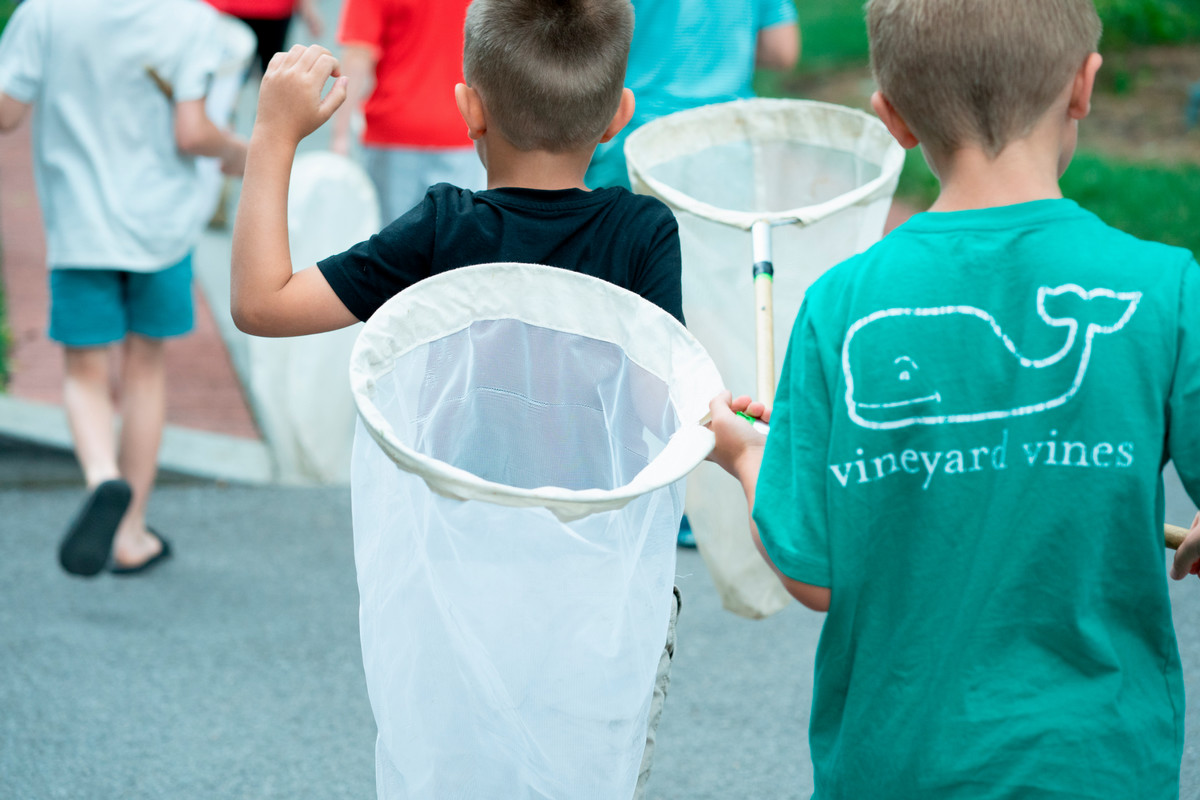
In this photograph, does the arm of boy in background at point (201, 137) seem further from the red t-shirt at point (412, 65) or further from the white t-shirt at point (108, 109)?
the red t-shirt at point (412, 65)

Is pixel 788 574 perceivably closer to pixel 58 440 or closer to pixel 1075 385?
pixel 1075 385

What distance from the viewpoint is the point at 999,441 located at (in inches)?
50.8

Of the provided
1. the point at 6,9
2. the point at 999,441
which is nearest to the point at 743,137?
the point at 999,441

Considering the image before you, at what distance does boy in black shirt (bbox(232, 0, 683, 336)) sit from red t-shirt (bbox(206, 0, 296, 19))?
158 inches

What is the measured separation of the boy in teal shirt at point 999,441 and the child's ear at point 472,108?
62 centimetres

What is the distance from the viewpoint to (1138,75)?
31.6 feet

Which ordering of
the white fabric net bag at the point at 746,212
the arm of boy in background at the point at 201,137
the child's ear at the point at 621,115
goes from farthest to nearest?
the arm of boy in background at the point at 201,137 → the white fabric net bag at the point at 746,212 → the child's ear at the point at 621,115

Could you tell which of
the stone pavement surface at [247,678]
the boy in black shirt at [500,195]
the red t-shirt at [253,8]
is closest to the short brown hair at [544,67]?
the boy in black shirt at [500,195]

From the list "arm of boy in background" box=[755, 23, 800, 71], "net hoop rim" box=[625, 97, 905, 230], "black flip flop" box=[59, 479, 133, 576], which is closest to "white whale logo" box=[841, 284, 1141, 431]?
"net hoop rim" box=[625, 97, 905, 230]

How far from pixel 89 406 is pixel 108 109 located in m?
0.85

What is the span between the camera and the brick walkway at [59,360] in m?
4.91

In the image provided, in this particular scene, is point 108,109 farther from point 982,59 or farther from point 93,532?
point 982,59

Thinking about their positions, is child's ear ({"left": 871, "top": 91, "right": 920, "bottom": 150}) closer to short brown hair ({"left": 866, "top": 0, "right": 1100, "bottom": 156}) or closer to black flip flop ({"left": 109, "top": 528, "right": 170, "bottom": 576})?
short brown hair ({"left": 866, "top": 0, "right": 1100, "bottom": 156})

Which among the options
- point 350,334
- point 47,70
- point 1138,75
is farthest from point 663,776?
point 1138,75
